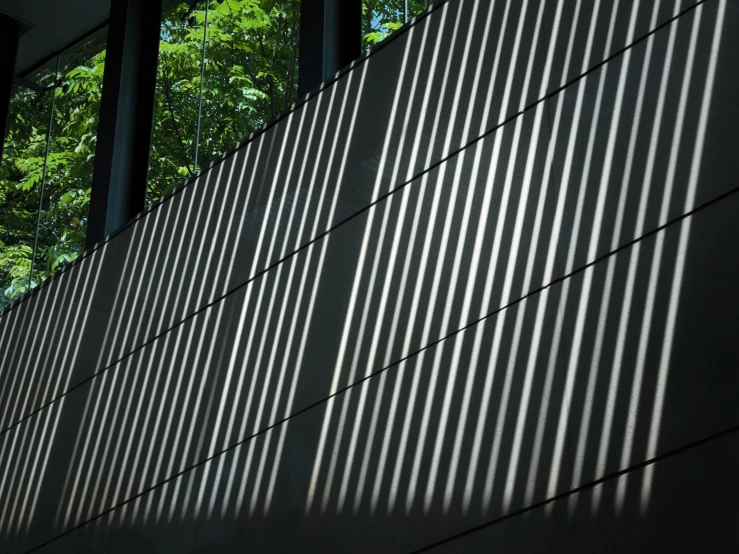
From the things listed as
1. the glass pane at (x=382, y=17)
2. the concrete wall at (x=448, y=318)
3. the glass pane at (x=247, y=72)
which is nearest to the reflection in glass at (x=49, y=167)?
the glass pane at (x=247, y=72)

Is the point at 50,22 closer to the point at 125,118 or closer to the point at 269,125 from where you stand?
the point at 125,118

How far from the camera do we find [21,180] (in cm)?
1005

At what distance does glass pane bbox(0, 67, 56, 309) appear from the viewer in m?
9.51

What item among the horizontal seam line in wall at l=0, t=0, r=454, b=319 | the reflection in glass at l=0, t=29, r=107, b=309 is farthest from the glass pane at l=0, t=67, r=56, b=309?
the horizontal seam line in wall at l=0, t=0, r=454, b=319

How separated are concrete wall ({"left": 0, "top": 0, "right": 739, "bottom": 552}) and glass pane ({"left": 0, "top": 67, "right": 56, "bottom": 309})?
271cm

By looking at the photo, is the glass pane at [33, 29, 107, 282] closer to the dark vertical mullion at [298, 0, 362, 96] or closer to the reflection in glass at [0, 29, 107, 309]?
the reflection in glass at [0, 29, 107, 309]

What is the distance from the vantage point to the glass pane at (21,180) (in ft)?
31.2

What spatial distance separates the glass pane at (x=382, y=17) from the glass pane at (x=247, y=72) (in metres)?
0.55

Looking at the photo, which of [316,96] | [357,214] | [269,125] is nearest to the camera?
[357,214]

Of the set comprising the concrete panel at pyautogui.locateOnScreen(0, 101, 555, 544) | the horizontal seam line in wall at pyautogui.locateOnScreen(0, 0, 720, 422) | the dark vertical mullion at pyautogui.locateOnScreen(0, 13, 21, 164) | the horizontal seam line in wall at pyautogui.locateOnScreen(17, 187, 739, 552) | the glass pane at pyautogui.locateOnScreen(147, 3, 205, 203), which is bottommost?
the horizontal seam line in wall at pyautogui.locateOnScreen(17, 187, 739, 552)

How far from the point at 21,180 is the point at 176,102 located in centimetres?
261

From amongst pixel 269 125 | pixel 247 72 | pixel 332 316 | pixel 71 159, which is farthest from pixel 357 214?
pixel 71 159

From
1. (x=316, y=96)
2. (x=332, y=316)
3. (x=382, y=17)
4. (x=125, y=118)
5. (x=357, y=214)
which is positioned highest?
(x=125, y=118)

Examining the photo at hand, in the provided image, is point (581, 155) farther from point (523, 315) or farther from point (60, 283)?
point (60, 283)
